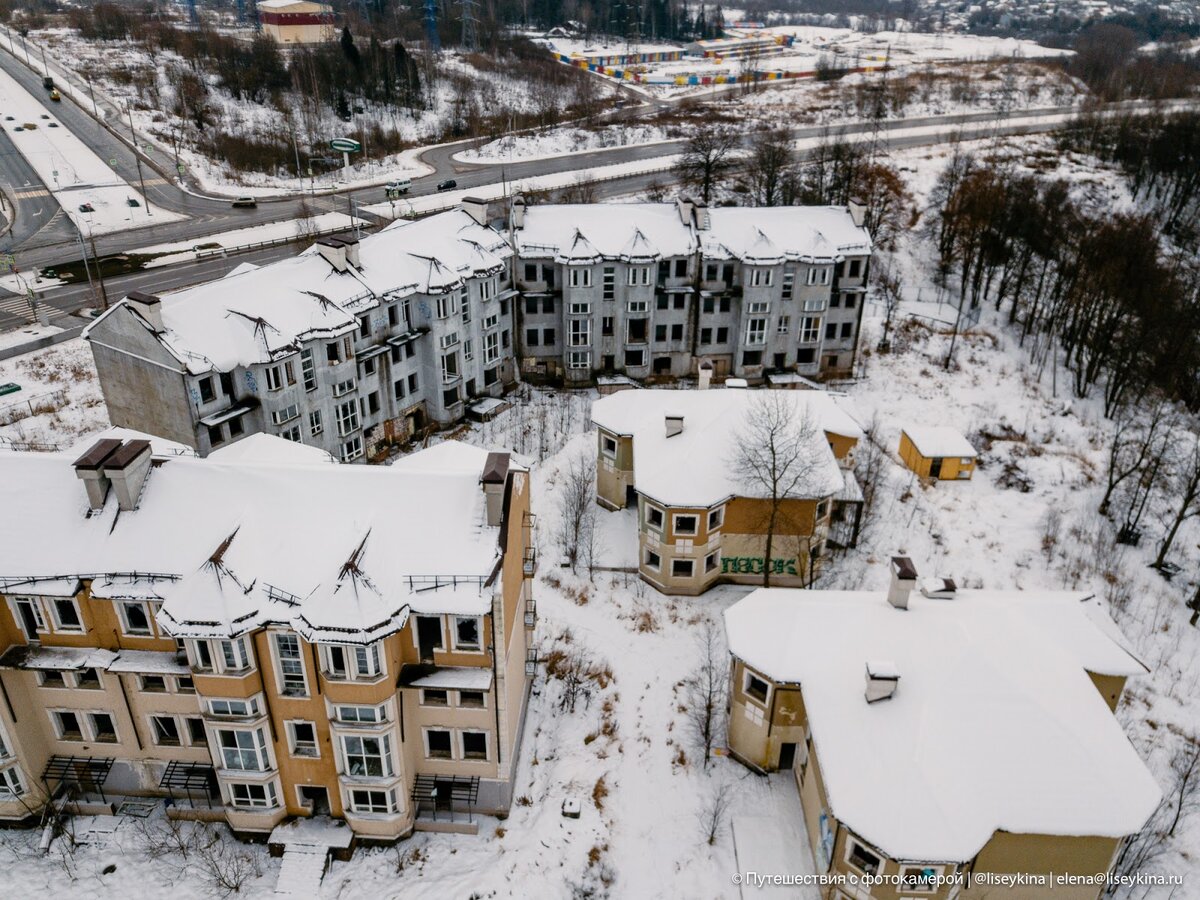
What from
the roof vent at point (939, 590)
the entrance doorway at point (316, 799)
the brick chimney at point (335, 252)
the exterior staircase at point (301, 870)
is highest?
the brick chimney at point (335, 252)

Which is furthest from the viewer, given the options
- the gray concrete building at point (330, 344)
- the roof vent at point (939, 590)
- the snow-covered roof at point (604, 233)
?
the snow-covered roof at point (604, 233)

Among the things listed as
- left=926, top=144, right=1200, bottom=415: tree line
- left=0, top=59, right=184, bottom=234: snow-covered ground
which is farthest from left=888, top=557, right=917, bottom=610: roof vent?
left=0, top=59, right=184, bottom=234: snow-covered ground

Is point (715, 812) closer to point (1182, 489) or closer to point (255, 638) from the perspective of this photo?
point (255, 638)

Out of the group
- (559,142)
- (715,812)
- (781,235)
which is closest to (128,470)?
(715,812)

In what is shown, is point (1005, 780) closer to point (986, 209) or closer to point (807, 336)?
point (807, 336)

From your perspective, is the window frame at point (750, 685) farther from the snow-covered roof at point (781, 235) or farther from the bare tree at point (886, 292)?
the bare tree at point (886, 292)

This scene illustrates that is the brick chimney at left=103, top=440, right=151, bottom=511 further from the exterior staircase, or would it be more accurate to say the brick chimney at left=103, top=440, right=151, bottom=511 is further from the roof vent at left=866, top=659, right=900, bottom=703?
the roof vent at left=866, top=659, right=900, bottom=703

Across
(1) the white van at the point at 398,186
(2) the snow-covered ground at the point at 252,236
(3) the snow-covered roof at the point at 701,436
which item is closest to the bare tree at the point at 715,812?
(3) the snow-covered roof at the point at 701,436
